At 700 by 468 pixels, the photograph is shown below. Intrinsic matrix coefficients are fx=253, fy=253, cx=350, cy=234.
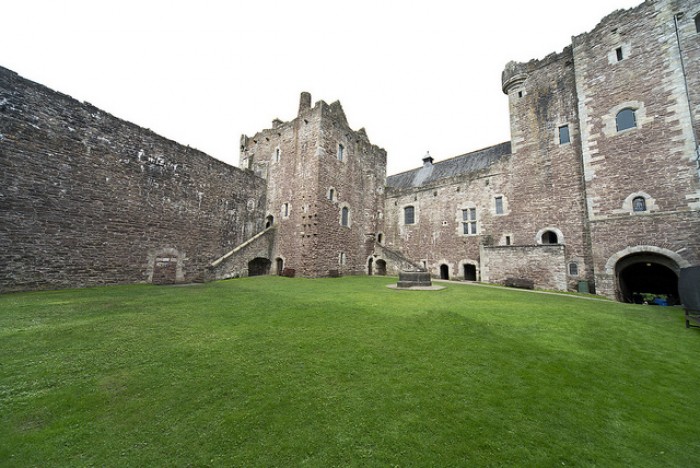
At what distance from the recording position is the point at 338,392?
3.14 m

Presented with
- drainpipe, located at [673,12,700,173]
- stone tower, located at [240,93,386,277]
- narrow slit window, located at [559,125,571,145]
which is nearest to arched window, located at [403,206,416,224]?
stone tower, located at [240,93,386,277]

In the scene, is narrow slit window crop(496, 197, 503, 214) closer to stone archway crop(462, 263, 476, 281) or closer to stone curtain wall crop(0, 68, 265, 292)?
stone archway crop(462, 263, 476, 281)

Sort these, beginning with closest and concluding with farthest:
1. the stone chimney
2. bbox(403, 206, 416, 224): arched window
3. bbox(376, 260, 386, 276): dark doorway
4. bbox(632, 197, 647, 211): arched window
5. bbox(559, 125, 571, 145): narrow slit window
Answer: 1. bbox(632, 197, 647, 211): arched window
2. bbox(559, 125, 571, 145): narrow slit window
3. the stone chimney
4. bbox(376, 260, 386, 276): dark doorway
5. bbox(403, 206, 416, 224): arched window

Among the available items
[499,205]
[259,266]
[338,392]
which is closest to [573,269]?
[499,205]

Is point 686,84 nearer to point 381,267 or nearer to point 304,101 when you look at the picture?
point 381,267

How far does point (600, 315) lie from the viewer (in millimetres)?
7574

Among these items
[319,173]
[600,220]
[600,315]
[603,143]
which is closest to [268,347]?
[600,315]

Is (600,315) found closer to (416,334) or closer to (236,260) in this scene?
(416,334)

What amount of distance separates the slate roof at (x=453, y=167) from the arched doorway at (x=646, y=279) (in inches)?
393

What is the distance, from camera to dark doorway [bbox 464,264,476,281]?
19219mm

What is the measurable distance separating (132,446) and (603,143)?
2073 centimetres

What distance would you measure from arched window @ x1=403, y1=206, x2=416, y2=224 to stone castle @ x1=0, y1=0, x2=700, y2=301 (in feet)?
1.27

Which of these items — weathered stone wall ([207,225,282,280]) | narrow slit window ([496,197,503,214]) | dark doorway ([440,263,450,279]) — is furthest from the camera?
dark doorway ([440,263,450,279])

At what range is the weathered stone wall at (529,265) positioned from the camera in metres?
Result: 14.5
